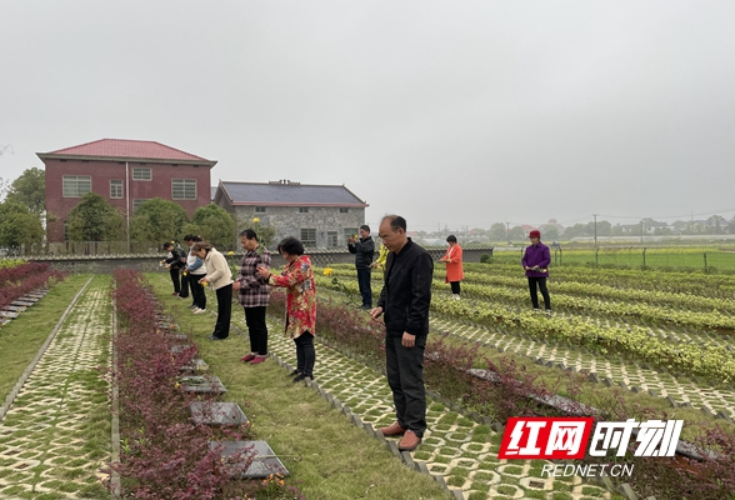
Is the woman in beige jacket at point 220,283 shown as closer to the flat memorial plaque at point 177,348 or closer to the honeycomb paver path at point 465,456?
the flat memorial plaque at point 177,348

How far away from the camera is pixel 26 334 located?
9430 mm

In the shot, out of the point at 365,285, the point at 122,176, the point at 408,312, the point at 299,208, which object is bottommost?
the point at 365,285

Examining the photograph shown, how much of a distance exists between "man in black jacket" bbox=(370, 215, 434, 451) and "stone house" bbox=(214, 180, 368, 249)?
110 ft

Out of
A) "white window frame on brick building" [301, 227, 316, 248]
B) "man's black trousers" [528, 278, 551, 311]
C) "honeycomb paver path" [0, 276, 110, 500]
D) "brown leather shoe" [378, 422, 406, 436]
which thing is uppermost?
"white window frame on brick building" [301, 227, 316, 248]

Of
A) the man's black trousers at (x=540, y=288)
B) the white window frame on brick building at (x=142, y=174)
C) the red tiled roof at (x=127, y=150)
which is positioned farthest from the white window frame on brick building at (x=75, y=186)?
the man's black trousers at (x=540, y=288)

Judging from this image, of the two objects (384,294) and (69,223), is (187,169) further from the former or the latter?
(384,294)

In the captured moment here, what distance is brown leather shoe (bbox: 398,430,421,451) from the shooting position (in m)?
3.85

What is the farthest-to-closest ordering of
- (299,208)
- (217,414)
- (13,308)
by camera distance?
1. (299,208)
2. (13,308)
3. (217,414)

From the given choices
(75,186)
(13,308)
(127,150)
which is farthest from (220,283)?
(127,150)

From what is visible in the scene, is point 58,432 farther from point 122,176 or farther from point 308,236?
point 308,236

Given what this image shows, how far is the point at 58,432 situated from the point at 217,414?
4.75 ft

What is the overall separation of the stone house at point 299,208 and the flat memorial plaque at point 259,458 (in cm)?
3354

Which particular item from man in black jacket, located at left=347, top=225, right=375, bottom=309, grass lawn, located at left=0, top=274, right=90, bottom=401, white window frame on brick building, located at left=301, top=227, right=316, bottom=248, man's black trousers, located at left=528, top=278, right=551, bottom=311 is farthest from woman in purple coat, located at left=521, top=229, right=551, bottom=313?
white window frame on brick building, located at left=301, top=227, right=316, bottom=248

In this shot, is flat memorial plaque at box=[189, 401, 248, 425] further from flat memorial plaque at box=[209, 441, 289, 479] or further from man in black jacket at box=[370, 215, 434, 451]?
man in black jacket at box=[370, 215, 434, 451]
